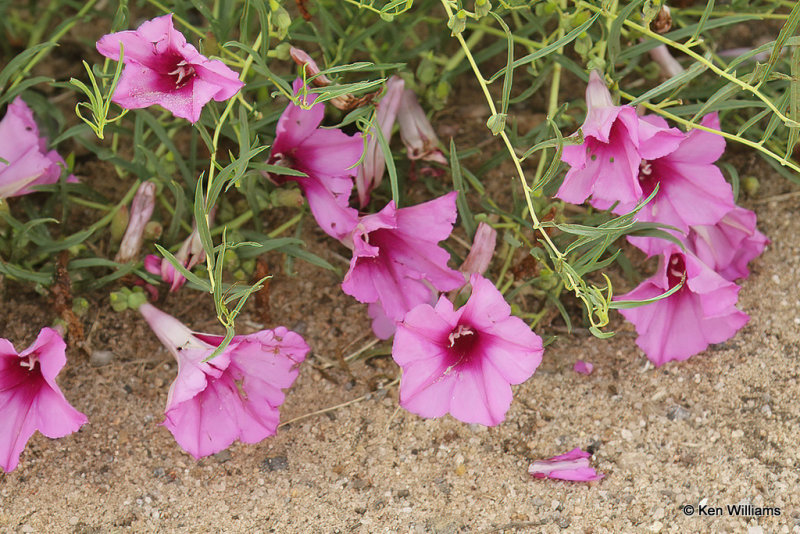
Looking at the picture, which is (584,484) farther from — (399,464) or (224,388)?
(224,388)

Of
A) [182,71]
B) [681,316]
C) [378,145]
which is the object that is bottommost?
[681,316]

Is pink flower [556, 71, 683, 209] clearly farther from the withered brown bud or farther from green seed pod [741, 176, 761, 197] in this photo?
green seed pod [741, 176, 761, 197]

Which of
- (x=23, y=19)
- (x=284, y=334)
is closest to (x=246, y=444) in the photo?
(x=284, y=334)

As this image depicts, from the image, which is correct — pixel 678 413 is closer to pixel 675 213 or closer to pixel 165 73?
pixel 675 213

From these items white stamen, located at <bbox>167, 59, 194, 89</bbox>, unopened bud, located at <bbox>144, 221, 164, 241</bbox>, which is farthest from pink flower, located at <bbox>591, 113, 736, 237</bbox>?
unopened bud, located at <bbox>144, 221, 164, 241</bbox>

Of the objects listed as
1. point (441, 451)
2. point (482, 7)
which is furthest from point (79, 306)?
point (482, 7)

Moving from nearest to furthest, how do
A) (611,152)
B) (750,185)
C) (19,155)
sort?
(611,152) < (19,155) < (750,185)

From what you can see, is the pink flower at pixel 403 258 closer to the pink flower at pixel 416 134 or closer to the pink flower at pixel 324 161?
the pink flower at pixel 324 161
